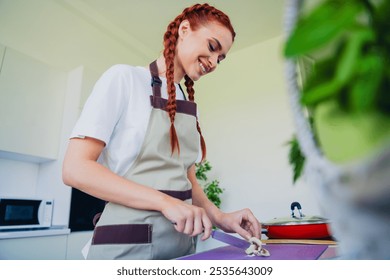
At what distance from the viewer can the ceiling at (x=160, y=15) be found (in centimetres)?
211

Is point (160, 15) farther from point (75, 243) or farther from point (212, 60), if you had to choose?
point (75, 243)

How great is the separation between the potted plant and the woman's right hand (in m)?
0.39

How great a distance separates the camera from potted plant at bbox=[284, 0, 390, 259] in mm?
90

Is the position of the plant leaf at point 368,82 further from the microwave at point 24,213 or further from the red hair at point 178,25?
the microwave at point 24,213

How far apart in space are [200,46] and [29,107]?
1.34 metres

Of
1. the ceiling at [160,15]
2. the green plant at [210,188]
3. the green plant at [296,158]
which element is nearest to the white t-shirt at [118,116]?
the green plant at [296,158]

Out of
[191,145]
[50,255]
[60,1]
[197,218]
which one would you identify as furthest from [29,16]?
[197,218]

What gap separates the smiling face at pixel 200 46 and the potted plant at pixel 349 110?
708 mm

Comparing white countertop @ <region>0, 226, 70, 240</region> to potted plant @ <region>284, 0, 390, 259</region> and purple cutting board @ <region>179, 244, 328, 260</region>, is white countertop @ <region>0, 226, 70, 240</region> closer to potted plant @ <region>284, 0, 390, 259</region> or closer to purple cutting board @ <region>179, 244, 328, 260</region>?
purple cutting board @ <region>179, 244, 328, 260</region>

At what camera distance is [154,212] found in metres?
0.59

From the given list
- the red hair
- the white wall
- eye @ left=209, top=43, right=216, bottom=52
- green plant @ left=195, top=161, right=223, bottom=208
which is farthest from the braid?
green plant @ left=195, top=161, right=223, bottom=208

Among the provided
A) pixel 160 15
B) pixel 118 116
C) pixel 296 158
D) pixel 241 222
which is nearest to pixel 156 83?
pixel 118 116
